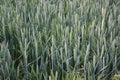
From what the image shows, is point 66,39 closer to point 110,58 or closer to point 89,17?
point 110,58

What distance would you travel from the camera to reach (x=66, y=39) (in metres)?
1.23

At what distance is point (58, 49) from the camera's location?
3.94 feet

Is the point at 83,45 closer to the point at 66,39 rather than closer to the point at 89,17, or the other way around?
the point at 66,39

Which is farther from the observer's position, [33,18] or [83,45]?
[33,18]

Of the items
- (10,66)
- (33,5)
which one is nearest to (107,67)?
(10,66)

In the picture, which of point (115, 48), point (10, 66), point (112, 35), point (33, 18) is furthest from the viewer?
point (33, 18)

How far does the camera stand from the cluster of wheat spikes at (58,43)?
1095 millimetres

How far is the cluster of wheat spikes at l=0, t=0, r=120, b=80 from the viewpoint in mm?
1095

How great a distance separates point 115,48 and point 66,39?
0.76 ft

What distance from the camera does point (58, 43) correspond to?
1248 millimetres

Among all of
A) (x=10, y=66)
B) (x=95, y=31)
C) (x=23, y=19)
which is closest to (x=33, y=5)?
(x=23, y=19)

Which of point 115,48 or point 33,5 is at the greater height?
point 33,5

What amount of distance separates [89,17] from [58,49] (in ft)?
1.42

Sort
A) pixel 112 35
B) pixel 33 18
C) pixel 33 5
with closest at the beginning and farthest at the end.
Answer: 1. pixel 112 35
2. pixel 33 18
3. pixel 33 5
